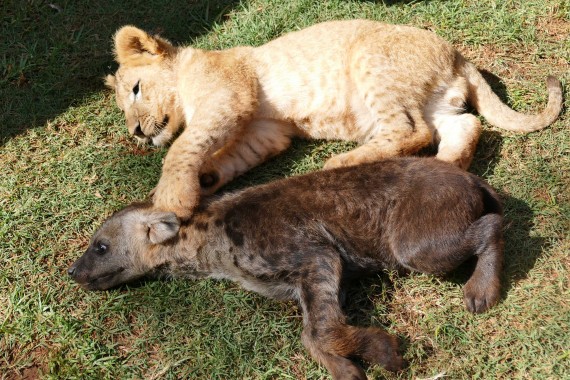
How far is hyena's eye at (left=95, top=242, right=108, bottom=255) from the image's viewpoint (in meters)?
5.30

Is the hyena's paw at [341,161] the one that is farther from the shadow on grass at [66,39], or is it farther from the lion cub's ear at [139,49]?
the shadow on grass at [66,39]

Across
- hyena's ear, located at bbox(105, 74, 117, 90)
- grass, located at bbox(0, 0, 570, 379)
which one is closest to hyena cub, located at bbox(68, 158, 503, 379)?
grass, located at bbox(0, 0, 570, 379)

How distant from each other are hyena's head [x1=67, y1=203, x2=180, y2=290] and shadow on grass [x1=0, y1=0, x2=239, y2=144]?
2.07m

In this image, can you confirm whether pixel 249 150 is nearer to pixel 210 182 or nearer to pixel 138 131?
pixel 210 182

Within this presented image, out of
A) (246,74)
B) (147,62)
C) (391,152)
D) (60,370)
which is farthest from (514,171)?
(60,370)

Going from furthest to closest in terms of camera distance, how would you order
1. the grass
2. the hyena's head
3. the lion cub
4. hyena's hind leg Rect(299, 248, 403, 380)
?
the lion cub → the hyena's head → the grass → hyena's hind leg Rect(299, 248, 403, 380)

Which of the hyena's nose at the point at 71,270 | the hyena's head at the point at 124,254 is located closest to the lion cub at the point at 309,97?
the hyena's head at the point at 124,254

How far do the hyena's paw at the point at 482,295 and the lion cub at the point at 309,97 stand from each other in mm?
1185

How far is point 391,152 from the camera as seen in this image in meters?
5.64

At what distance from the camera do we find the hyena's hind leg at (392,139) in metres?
5.64

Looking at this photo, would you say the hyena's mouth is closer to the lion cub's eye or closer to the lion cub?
the lion cub

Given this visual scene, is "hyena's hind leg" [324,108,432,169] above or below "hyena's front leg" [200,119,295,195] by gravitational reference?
above

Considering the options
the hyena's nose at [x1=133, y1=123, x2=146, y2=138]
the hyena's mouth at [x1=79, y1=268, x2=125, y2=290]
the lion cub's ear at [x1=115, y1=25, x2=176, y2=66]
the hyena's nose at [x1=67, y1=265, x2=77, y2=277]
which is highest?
the lion cub's ear at [x1=115, y1=25, x2=176, y2=66]

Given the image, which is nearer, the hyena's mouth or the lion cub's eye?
the hyena's mouth
